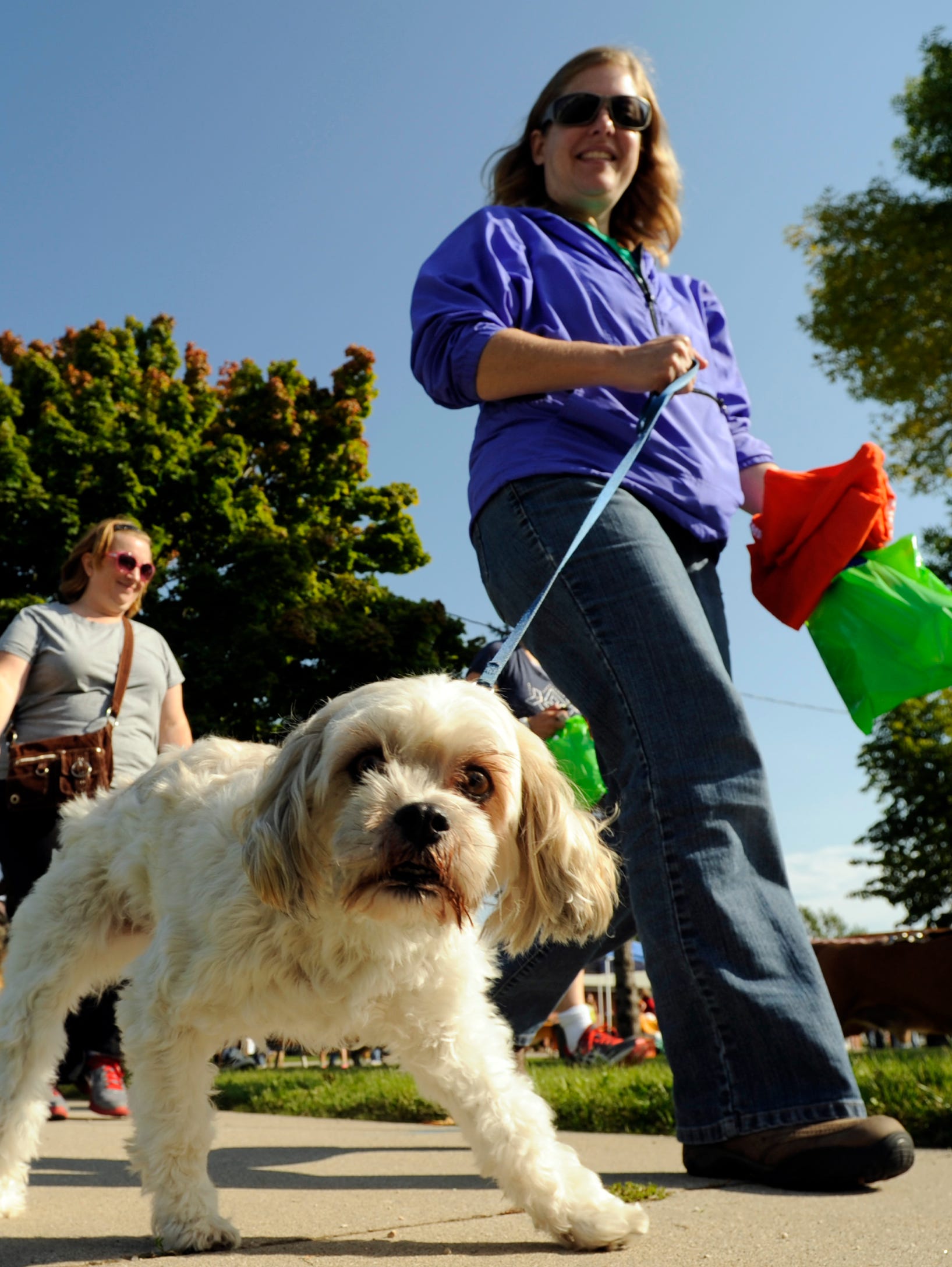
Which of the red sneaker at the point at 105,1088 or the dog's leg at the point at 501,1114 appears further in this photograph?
the red sneaker at the point at 105,1088

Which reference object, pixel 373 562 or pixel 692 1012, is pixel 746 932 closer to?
pixel 692 1012

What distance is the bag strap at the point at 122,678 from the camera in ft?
17.4

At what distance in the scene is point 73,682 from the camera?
5.26 m

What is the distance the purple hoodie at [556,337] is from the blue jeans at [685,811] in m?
0.11

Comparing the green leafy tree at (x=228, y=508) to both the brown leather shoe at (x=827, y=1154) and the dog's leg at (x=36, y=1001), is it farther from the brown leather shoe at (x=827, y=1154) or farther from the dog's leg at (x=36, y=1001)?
the brown leather shoe at (x=827, y=1154)

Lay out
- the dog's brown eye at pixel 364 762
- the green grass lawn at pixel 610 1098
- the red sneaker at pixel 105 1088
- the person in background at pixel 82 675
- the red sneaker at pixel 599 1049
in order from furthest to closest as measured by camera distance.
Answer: the red sneaker at pixel 599 1049
the red sneaker at pixel 105 1088
the person in background at pixel 82 675
the green grass lawn at pixel 610 1098
the dog's brown eye at pixel 364 762

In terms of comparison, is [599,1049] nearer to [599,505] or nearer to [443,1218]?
[443,1218]

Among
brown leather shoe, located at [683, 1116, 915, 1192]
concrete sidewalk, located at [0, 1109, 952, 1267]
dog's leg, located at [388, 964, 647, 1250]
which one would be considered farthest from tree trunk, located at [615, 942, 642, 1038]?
dog's leg, located at [388, 964, 647, 1250]

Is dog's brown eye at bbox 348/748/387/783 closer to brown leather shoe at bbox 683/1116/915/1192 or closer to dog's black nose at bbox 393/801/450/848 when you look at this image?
dog's black nose at bbox 393/801/450/848

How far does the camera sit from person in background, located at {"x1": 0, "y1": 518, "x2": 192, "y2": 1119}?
5.23 meters

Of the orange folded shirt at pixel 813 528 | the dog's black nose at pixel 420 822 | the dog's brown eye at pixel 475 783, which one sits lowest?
the dog's black nose at pixel 420 822

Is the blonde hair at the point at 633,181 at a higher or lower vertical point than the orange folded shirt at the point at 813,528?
higher

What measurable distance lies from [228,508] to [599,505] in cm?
1932

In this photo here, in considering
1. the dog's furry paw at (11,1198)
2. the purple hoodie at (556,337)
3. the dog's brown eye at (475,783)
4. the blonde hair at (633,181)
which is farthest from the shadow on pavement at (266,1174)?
the blonde hair at (633,181)
